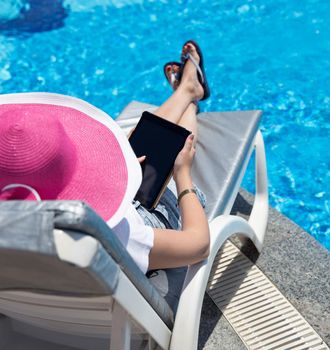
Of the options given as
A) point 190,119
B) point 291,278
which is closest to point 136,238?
point 291,278

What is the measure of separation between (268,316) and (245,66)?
10.3ft

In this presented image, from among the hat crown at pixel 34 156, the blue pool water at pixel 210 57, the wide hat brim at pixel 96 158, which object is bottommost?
the blue pool water at pixel 210 57

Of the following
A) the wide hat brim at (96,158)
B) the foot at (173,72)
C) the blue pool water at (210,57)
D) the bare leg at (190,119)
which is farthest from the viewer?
the blue pool water at (210,57)

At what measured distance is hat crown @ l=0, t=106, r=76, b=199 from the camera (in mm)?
1581

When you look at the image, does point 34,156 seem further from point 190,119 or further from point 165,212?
point 190,119

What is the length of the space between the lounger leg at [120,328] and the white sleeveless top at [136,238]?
22 cm

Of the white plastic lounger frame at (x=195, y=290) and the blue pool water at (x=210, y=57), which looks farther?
the blue pool water at (x=210, y=57)

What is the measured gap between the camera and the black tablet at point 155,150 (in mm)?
2525

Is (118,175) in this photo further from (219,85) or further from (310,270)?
(219,85)

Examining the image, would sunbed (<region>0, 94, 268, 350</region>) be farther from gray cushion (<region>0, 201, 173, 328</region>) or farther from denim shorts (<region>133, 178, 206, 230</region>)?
denim shorts (<region>133, 178, 206, 230</region>)

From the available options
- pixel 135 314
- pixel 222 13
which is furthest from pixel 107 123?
pixel 222 13

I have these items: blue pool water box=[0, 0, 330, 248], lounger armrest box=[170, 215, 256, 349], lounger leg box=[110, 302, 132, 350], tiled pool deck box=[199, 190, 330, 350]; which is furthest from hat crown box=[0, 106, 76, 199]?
blue pool water box=[0, 0, 330, 248]

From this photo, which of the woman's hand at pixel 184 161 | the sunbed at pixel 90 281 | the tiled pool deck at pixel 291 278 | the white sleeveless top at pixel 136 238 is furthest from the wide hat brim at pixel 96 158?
the tiled pool deck at pixel 291 278

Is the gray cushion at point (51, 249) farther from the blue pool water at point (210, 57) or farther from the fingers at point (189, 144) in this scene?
the blue pool water at point (210, 57)
